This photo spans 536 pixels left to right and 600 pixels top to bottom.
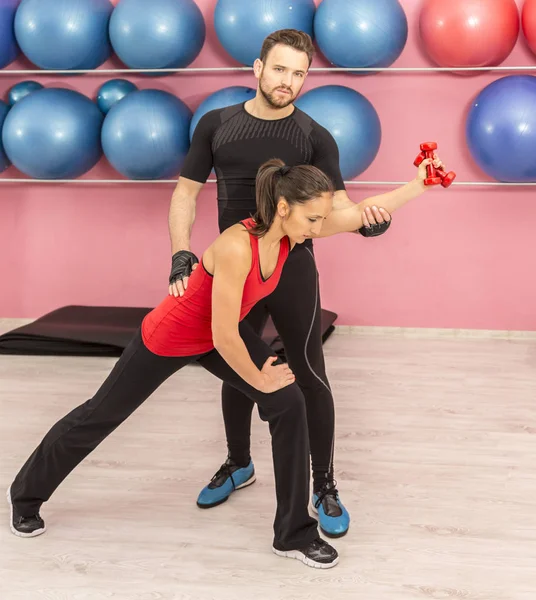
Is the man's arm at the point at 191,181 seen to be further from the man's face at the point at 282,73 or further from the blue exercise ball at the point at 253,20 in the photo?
the blue exercise ball at the point at 253,20

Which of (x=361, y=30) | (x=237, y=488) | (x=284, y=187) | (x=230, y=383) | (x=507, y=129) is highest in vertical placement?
(x=361, y=30)

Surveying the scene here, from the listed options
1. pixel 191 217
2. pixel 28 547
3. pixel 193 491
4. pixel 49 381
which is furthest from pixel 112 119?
pixel 28 547

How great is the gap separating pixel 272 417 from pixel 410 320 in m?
2.42

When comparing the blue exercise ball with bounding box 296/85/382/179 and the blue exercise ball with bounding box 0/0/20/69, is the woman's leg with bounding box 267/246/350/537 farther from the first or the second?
the blue exercise ball with bounding box 0/0/20/69

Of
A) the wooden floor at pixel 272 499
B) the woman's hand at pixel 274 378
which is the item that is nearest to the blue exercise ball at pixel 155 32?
the wooden floor at pixel 272 499

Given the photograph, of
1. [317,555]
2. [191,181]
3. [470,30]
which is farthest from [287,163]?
[470,30]

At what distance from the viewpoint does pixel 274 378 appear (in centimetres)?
180

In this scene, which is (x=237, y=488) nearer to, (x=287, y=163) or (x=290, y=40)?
(x=287, y=163)

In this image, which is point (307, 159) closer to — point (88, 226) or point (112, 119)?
point (112, 119)

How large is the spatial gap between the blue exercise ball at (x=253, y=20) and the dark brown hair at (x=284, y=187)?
6.09 feet

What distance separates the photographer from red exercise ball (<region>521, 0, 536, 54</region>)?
3.42 m

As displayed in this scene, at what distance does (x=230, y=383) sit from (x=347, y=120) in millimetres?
1849

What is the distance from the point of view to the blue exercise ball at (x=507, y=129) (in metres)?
3.36

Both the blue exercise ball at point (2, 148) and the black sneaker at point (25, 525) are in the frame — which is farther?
the blue exercise ball at point (2, 148)
